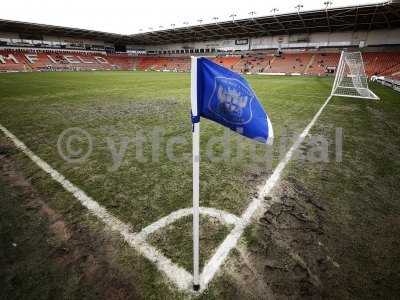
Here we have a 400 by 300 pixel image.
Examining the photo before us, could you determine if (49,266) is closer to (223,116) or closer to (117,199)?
(117,199)

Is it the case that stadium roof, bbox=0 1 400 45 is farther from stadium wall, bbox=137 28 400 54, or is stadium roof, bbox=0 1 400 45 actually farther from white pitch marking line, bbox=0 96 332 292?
white pitch marking line, bbox=0 96 332 292

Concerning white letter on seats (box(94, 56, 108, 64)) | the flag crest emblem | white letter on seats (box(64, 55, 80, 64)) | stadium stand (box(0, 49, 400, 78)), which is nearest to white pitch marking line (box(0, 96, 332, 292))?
the flag crest emblem

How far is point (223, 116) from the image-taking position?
1.87 metres

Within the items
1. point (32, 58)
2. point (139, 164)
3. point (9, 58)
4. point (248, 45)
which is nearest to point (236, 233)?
point (139, 164)

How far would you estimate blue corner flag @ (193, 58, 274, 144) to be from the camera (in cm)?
175

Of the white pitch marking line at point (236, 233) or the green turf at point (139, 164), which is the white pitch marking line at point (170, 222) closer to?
the white pitch marking line at point (236, 233)

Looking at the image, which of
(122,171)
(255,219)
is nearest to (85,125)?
(122,171)

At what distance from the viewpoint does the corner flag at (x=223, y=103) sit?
174 centimetres

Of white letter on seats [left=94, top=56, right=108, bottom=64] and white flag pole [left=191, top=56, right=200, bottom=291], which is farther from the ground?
white letter on seats [left=94, top=56, right=108, bottom=64]

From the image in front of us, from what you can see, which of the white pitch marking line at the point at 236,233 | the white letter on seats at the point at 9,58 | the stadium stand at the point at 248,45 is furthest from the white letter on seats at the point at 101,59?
the white pitch marking line at the point at 236,233

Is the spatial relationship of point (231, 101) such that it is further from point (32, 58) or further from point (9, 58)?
point (32, 58)

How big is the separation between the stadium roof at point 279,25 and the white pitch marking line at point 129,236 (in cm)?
3324

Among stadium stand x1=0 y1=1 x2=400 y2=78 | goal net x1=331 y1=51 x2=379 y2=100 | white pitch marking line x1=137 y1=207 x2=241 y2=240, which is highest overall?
stadium stand x1=0 y1=1 x2=400 y2=78

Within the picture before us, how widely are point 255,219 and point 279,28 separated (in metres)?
46.6
